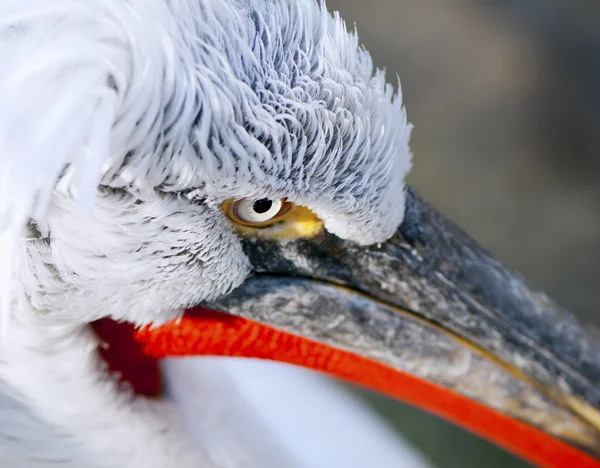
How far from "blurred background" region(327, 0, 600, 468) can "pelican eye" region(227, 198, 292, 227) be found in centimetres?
278

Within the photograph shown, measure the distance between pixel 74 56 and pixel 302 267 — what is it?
602 millimetres

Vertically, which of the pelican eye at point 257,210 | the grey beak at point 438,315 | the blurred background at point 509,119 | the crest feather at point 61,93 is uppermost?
the blurred background at point 509,119

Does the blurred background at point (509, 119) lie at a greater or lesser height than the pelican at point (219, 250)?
greater

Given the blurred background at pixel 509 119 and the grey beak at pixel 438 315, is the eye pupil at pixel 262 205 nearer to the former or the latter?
the grey beak at pixel 438 315

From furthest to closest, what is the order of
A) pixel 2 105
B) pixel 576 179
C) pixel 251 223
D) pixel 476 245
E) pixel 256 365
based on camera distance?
pixel 576 179, pixel 256 365, pixel 476 245, pixel 251 223, pixel 2 105

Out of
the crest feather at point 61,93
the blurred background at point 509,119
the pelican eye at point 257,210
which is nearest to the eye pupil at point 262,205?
the pelican eye at point 257,210

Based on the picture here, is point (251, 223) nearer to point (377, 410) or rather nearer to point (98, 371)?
point (98, 371)

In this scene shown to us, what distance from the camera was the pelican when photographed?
1.00m

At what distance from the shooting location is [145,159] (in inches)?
40.5

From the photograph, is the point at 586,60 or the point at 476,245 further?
the point at 586,60

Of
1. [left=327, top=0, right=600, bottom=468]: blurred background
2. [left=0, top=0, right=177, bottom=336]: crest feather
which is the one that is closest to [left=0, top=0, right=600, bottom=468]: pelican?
[left=0, top=0, right=177, bottom=336]: crest feather

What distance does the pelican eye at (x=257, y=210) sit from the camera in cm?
120

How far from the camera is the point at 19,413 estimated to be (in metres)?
1.38

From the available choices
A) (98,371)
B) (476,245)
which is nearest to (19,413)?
(98,371)
